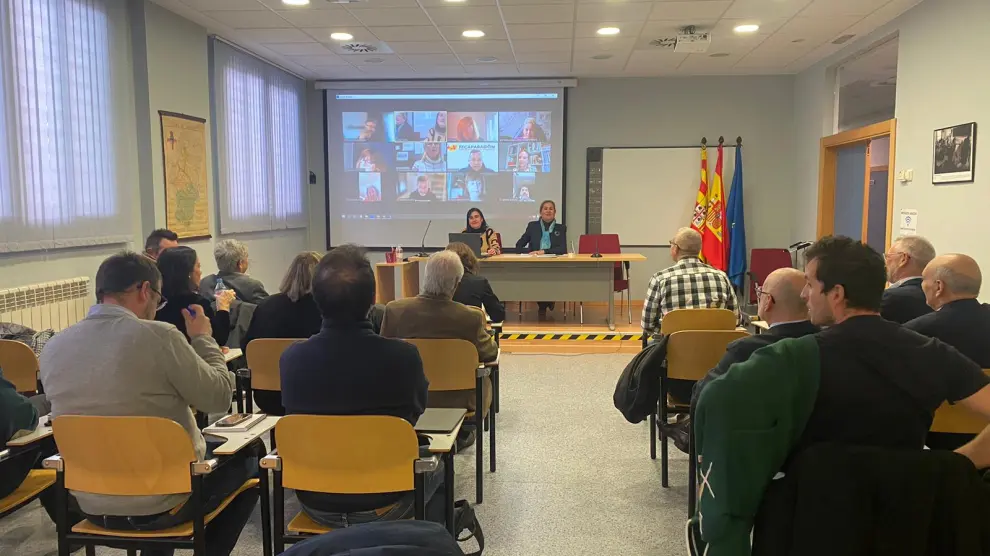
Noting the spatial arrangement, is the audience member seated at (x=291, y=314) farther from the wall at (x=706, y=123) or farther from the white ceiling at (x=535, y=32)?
the wall at (x=706, y=123)

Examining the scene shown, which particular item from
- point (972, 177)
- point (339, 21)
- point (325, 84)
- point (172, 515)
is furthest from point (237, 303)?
point (325, 84)

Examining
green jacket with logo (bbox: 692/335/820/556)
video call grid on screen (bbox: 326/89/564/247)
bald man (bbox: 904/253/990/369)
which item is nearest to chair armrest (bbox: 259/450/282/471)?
green jacket with logo (bbox: 692/335/820/556)

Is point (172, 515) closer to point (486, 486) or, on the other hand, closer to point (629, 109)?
point (486, 486)

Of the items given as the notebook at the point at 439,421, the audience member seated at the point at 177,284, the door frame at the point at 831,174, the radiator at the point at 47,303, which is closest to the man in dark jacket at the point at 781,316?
the notebook at the point at 439,421

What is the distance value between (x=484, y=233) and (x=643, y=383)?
4507 mm

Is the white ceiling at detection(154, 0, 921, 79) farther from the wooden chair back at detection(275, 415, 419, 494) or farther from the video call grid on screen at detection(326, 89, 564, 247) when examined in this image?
the wooden chair back at detection(275, 415, 419, 494)

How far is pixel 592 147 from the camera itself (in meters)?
9.07

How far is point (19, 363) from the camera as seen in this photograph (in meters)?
2.98

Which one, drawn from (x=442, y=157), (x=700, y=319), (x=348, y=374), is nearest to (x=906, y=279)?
(x=700, y=319)

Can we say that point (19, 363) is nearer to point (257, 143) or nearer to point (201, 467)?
point (201, 467)

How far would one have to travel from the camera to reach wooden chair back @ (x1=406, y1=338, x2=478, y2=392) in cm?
312

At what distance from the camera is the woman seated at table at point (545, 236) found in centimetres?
789

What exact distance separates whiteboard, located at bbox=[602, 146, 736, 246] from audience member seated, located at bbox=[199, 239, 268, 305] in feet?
19.2

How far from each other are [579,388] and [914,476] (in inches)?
157
